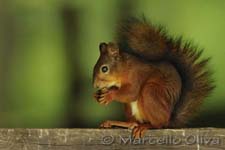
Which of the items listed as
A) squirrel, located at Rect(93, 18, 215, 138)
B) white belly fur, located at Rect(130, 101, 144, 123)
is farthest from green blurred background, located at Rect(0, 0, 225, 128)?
white belly fur, located at Rect(130, 101, 144, 123)

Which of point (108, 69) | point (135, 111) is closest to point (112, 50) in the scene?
point (108, 69)

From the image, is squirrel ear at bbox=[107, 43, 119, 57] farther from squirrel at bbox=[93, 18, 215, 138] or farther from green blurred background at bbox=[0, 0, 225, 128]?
green blurred background at bbox=[0, 0, 225, 128]

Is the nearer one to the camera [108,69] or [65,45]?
[108,69]

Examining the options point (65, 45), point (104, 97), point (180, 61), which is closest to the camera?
point (104, 97)

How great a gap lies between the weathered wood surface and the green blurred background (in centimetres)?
24

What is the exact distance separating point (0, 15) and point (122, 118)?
515 millimetres

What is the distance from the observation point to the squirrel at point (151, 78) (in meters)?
1.73

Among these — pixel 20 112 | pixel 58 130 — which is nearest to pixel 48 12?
pixel 20 112

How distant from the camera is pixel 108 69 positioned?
173 cm

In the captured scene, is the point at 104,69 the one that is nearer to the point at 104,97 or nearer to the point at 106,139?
the point at 104,97

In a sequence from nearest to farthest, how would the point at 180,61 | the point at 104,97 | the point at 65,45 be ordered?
the point at 104,97, the point at 180,61, the point at 65,45

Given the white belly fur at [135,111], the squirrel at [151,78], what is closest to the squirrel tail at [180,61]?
the squirrel at [151,78]

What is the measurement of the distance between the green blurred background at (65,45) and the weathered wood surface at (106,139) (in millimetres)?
240

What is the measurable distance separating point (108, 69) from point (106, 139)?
7.6 inches
